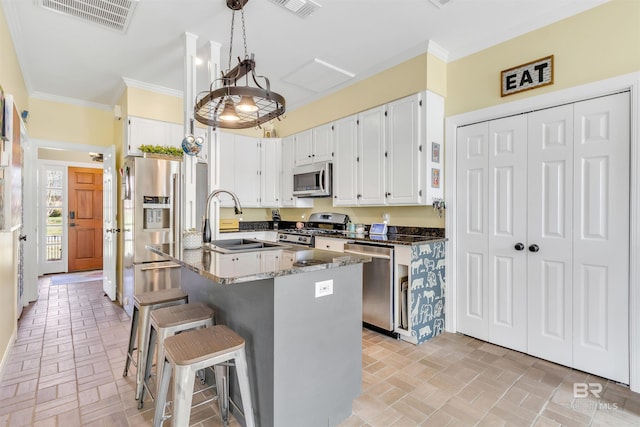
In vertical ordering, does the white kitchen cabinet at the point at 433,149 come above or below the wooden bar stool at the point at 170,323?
above

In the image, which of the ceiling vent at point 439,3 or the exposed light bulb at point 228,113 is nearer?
the exposed light bulb at point 228,113

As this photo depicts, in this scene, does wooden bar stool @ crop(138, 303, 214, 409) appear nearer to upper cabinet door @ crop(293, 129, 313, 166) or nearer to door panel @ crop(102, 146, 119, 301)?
door panel @ crop(102, 146, 119, 301)

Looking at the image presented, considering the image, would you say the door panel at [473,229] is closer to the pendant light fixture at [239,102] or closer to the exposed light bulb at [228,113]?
the pendant light fixture at [239,102]

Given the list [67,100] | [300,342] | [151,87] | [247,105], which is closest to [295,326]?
[300,342]

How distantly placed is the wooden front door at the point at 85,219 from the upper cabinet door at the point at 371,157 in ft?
18.7

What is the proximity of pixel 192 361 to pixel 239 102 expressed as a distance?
1.43 metres

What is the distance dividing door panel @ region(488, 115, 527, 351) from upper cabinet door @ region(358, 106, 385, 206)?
3.55 feet

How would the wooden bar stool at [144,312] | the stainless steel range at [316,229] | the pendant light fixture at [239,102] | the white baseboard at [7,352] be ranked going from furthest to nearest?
1. the stainless steel range at [316,229]
2. the white baseboard at [7,352]
3. the wooden bar stool at [144,312]
4. the pendant light fixture at [239,102]

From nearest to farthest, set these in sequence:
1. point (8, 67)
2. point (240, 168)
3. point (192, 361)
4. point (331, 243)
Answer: point (192, 361) → point (8, 67) → point (331, 243) → point (240, 168)

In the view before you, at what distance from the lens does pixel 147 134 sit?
4.06 metres

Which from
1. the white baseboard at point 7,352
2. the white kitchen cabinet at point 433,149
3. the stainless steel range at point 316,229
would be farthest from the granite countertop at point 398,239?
the white baseboard at point 7,352

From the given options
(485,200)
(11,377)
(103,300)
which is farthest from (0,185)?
(485,200)

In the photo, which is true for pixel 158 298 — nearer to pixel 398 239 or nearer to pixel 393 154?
pixel 398 239

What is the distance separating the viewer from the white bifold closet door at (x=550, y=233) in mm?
2293
